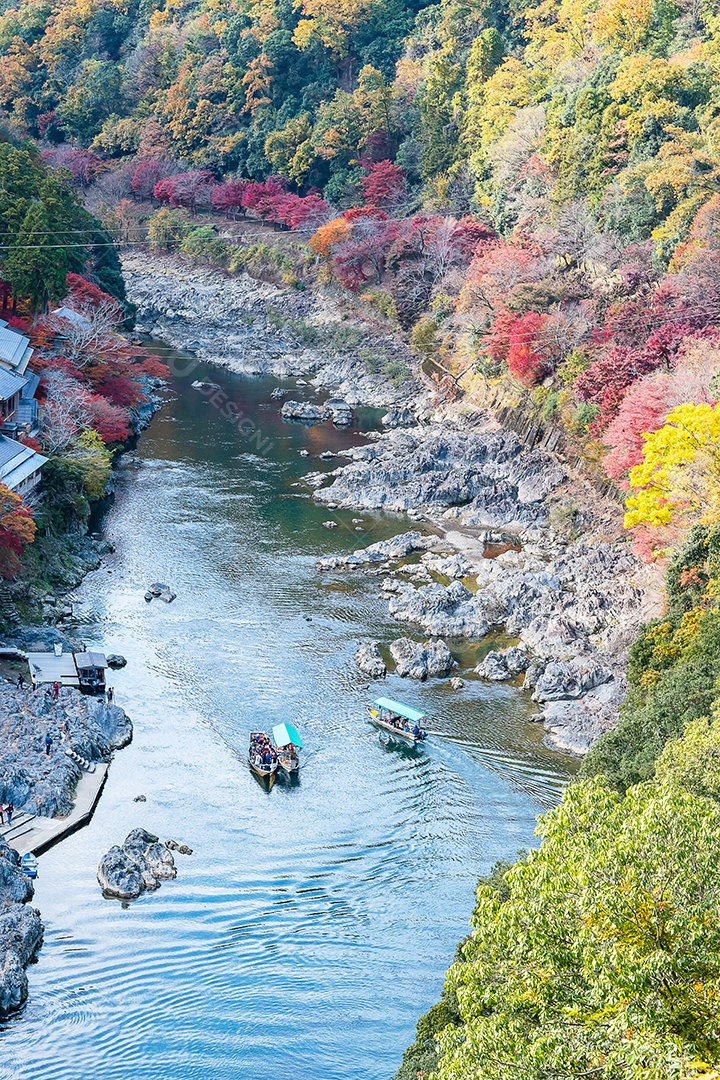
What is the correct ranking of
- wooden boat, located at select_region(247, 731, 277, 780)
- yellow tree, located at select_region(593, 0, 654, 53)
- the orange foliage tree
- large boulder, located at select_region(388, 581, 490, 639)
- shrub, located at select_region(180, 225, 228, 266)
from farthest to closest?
shrub, located at select_region(180, 225, 228, 266) → yellow tree, located at select_region(593, 0, 654, 53) → large boulder, located at select_region(388, 581, 490, 639) → the orange foliage tree → wooden boat, located at select_region(247, 731, 277, 780)

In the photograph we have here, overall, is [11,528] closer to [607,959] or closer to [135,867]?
[135,867]

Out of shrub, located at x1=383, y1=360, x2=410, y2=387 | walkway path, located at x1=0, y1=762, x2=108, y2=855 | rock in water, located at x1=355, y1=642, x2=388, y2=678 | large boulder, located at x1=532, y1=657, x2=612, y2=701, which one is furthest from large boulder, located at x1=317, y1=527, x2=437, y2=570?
shrub, located at x1=383, y1=360, x2=410, y2=387

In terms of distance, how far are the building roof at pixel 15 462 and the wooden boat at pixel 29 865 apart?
534 inches

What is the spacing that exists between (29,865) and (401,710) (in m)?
10.1

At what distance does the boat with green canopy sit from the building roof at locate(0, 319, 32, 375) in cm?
1949

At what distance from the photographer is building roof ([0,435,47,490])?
3516 cm

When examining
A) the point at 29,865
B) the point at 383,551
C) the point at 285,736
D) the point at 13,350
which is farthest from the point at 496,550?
the point at 29,865

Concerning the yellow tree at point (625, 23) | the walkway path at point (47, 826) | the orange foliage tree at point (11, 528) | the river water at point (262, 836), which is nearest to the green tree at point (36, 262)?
the river water at point (262, 836)

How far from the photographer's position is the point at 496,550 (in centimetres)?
4050

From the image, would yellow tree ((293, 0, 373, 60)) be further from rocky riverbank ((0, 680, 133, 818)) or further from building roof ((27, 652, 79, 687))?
rocky riverbank ((0, 680, 133, 818))

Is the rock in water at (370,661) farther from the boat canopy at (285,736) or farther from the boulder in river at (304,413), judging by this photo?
the boulder in river at (304,413)

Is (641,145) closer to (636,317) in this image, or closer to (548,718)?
(636,317)

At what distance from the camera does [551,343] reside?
4656cm

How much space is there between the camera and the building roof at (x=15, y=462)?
35156 mm
